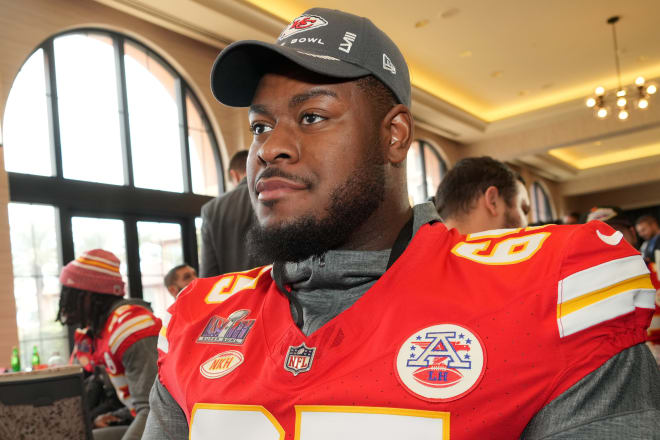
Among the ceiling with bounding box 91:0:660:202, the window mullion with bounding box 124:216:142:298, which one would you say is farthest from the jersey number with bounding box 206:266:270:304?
the ceiling with bounding box 91:0:660:202

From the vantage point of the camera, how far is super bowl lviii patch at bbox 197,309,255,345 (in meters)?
1.01

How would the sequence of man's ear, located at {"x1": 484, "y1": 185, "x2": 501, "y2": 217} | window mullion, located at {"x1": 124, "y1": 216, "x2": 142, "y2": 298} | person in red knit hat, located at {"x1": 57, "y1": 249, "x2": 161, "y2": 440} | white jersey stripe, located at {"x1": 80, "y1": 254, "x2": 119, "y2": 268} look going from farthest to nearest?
window mullion, located at {"x1": 124, "y1": 216, "x2": 142, "y2": 298} < white jersey stripe, located at {"x1": 80, "y1": 254, "x2": 119, "y2": 268} < person in red knit hat, located at {"x1": 57, "y1": 249, "x2": 161, "y2": 440} < man's ear, located at {"x1": 484, "y1": 185, "x2": 501, "y2": 217}

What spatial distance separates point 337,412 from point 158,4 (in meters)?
5.80

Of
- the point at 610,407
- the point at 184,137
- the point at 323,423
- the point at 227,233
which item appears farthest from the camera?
the point at 184,137

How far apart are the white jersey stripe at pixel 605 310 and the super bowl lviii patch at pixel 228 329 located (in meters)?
0.50

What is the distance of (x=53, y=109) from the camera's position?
5422mm

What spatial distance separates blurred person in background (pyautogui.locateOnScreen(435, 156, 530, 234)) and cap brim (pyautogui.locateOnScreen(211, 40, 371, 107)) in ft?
3.83

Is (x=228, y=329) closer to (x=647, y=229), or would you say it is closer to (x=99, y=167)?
(x=99, y=167)

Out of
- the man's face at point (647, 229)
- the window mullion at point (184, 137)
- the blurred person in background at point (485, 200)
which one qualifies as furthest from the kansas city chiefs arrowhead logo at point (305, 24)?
the man's face at point (647, 229)

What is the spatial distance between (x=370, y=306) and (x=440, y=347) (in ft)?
0.47

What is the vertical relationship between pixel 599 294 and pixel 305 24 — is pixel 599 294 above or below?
below

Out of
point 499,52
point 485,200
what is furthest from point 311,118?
point 499,52

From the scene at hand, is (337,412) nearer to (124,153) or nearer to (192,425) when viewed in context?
(192,425)

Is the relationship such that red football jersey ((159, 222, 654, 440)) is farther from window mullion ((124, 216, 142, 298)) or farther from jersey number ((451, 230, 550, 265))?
window mullion ((124, 216, 142, 298))
